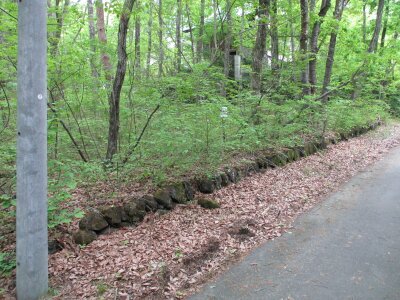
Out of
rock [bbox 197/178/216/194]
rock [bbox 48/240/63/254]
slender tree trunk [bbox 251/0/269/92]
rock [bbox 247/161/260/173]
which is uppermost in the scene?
slender tree trunk [bbox 251/0/269/92]

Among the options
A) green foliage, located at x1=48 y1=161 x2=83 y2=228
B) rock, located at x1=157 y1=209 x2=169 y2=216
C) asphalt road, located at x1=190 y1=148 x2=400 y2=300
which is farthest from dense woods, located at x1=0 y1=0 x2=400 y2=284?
asphalt road, located at x1=190 y1=148 x2=400 y2=300

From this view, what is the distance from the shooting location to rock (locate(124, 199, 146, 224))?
5.26 metres

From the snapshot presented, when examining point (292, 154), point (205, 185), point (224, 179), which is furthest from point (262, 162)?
point (205, 185)

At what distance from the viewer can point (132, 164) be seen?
6129mm

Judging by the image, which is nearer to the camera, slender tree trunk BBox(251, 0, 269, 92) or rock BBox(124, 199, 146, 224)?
rock BBox(124, 199, 146, 224)

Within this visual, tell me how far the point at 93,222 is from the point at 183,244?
4.77 feet

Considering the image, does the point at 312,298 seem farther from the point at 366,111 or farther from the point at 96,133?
the point at 366,111

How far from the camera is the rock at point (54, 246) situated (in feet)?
14.2

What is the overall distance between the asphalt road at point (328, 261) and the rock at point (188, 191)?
190 centimetres

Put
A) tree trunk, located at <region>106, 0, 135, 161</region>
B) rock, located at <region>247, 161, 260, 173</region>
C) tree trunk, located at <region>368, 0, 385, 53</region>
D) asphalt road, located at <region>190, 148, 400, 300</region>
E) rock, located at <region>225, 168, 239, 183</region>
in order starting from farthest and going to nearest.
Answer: tree trunk, located at <region>368, 0, 385, 53</region> < rock, located at <region>247, 161, 260, 173</region> < rock, located at <region>225, 168, 239, 183</region> < tree trunk, located at <region>106, 0, 135, 161</region> < asphalt road, located at <region>190, 148, 400, 300</region>

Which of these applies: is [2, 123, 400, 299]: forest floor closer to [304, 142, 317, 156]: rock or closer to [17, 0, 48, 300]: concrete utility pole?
[17, 0, 48, 300]: concrete utility pole

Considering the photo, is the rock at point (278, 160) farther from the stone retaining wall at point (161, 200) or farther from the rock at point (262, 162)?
the rock at point (262, 162)

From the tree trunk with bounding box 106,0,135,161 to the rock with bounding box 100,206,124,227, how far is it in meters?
1.76

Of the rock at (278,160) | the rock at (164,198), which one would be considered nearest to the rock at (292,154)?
A: the rock at (278,160)
